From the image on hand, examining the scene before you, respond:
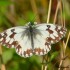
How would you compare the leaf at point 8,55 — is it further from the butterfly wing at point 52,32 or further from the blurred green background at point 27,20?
the butterfly wing at point 52,32

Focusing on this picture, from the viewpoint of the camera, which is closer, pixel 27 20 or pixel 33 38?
pixel 33 38

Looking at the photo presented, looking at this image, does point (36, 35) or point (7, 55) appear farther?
point (7, 55)

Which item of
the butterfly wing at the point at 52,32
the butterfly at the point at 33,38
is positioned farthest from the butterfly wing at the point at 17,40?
the butterfly wing at the point at 52,32

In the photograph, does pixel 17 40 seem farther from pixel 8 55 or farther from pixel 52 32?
pixel 8 55

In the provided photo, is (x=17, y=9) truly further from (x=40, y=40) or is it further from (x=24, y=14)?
(x=40, y=40)

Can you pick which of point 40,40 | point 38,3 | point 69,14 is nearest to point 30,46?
point 40,40

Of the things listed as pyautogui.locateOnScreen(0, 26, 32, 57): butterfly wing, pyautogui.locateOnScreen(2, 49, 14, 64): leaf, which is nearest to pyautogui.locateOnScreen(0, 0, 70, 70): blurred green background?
pyautogui.locateOnScreen(2, 49, 14, 64): leaf

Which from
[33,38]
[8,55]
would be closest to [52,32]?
[33,38]
